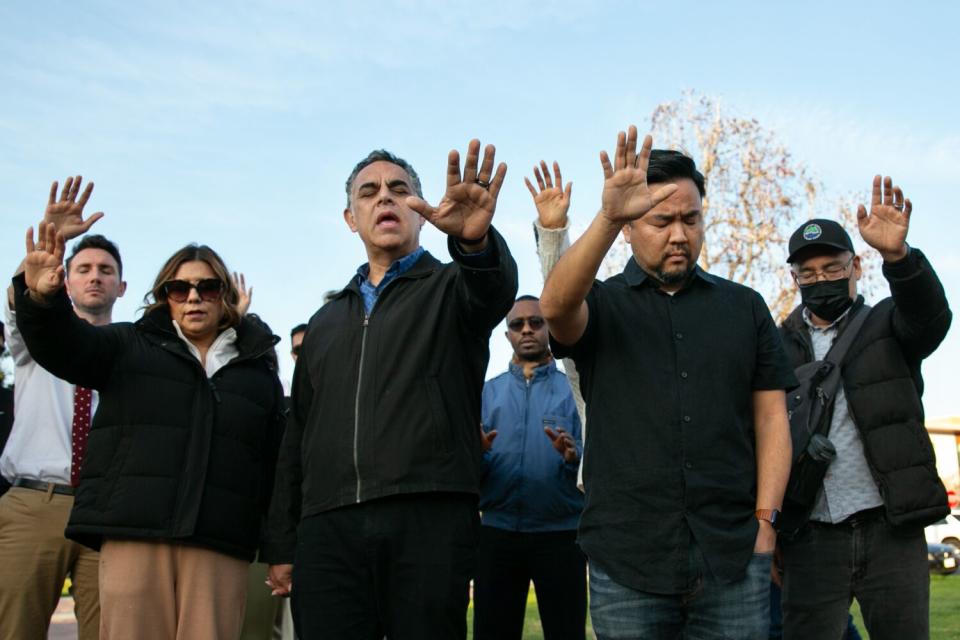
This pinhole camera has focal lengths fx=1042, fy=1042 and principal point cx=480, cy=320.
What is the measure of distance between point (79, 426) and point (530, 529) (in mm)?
2630

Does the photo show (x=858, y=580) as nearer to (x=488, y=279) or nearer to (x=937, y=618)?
(x=488, y=279)

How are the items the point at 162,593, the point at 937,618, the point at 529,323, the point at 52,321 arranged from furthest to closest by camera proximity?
the point at 937,618
the point at 529,323
the point at 162,593
the point at 52,321

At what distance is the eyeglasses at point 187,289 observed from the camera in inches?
195

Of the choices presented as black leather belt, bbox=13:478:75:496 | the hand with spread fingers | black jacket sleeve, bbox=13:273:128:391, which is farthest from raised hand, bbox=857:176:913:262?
black leather belt, bbox=13:478:75:496

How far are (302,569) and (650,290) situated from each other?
1.64m

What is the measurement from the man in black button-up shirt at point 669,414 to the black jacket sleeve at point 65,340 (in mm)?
2114

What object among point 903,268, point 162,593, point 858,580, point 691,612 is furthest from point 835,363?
point 162,593

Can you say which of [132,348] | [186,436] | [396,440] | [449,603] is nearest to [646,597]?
[449,603]

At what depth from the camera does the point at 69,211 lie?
446cm

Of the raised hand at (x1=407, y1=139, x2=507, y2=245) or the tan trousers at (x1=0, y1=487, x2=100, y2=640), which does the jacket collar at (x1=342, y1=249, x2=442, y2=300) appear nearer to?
the raised hand at (x1=407, y1=139, x2=507, y2=245)

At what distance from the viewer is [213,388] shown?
4.73m

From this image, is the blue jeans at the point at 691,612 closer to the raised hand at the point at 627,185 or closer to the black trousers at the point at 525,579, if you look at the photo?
the raised hand at the point at 627,185

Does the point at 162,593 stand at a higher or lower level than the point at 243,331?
lower

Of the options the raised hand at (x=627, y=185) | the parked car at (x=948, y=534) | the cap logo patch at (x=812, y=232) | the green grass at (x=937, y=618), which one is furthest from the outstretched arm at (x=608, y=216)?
the parked car at (x=948, y=534)
